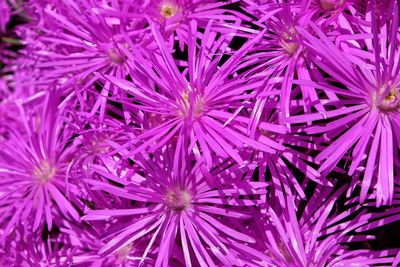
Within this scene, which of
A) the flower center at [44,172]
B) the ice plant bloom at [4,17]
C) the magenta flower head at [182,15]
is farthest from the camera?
the ice plant bloom at [4,17]

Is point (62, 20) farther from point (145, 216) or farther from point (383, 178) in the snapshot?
point (383, 178)

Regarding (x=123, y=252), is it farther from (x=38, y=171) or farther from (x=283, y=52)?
(x=283, y=52)

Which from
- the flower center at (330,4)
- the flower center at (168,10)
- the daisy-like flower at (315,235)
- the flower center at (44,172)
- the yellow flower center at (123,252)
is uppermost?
the flower center at (168,10)

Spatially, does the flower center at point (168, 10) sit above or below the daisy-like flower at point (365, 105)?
above

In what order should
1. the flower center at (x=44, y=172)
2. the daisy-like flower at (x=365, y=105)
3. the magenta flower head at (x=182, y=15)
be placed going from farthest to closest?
the flower center at (x=44, y=172) < the magenta flower head at (x=182, y=15) < the daisy-like flower at (x=365, y=105)

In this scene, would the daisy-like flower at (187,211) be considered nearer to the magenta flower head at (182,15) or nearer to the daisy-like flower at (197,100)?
the daisy-like flower at (197,100)

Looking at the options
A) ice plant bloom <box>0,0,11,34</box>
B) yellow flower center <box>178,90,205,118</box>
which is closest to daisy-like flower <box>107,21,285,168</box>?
yellow flower center <box>178,90,205,118</box>

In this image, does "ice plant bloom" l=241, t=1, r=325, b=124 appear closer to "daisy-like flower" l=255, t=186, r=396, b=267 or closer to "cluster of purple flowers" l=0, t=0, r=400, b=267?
"cluster of purple flowers" l=0, t=0, r=400, b=267

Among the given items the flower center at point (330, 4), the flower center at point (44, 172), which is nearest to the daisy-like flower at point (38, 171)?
the flower center at point (44, 172)
